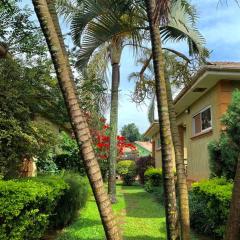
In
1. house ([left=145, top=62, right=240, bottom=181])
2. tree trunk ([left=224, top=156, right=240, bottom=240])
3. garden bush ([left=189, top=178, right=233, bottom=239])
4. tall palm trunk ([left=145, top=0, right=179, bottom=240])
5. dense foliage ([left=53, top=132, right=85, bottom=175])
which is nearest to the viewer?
tree trunk ([left=224, top=156, right=240, bottom=240])

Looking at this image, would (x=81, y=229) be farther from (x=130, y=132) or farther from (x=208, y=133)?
(x=130, y=132)

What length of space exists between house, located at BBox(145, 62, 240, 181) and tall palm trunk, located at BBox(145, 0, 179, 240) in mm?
5439

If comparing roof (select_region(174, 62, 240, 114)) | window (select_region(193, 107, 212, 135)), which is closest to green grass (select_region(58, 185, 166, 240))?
window (select_region(193, 107, 212, 135))

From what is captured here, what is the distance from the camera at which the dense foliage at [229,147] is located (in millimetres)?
→ 9469

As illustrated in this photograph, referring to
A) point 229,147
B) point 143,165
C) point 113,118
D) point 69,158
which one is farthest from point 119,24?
point 143,165

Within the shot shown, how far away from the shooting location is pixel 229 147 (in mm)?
9781

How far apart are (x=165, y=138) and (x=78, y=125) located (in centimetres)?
138

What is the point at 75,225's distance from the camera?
1038cm

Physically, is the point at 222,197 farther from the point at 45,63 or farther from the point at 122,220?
the point at 45,63

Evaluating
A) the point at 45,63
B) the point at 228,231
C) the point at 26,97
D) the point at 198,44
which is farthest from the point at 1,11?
the point at 228,231

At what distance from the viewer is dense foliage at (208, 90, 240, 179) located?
9469mm

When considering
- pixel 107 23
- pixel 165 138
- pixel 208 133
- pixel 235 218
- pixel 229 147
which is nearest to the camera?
pixel 235 218

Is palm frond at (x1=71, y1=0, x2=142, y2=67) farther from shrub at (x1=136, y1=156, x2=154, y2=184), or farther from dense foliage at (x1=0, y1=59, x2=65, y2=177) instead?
shrub at (x1=136, y1=156, x2=154, y2=184)

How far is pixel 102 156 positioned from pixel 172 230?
2085 cm
